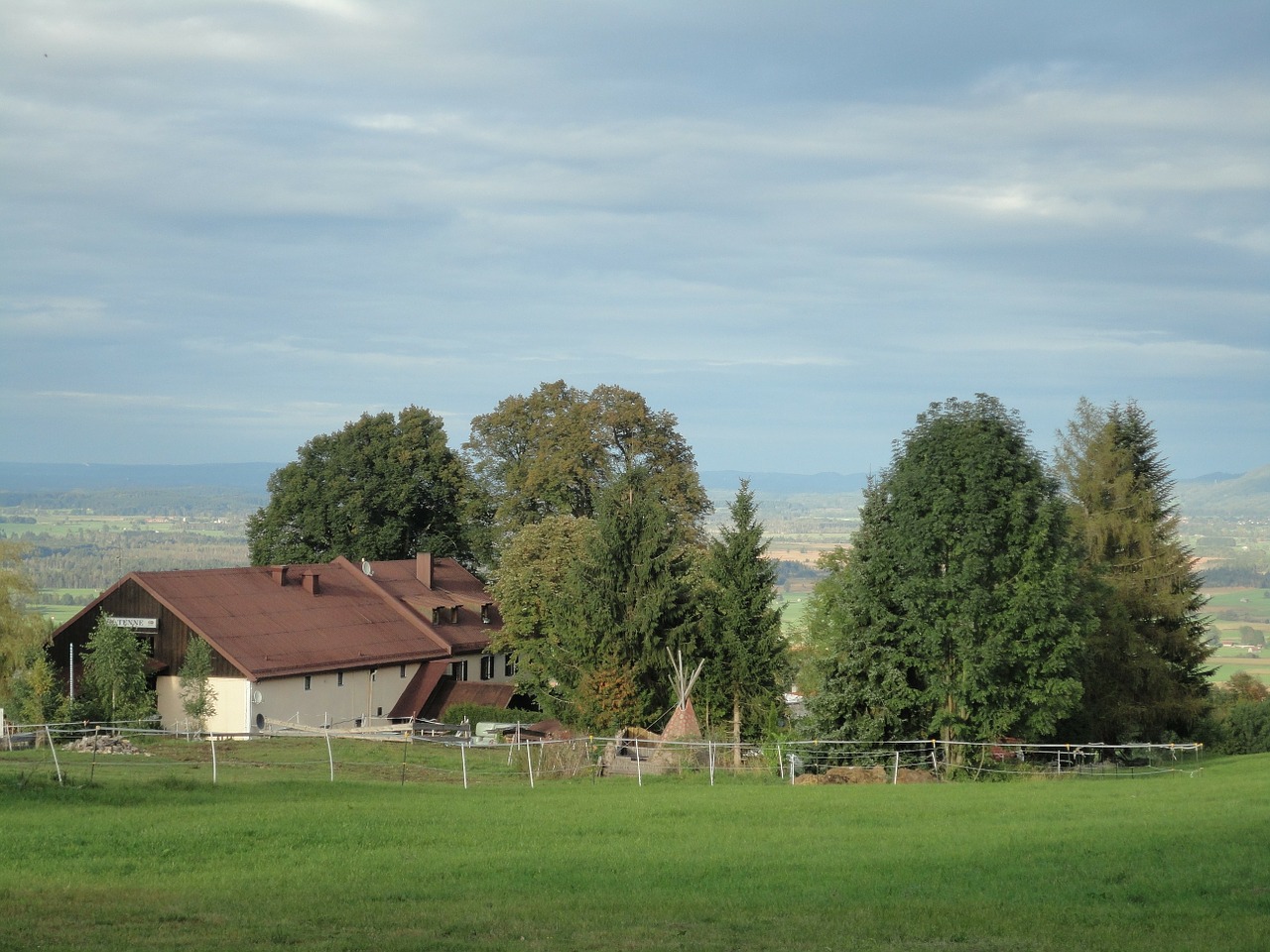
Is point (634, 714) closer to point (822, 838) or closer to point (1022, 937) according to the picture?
point (822, 838)

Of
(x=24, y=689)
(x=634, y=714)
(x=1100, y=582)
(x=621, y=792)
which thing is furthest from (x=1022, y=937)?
(x=24, y=689)

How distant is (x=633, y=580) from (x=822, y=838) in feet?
84.3

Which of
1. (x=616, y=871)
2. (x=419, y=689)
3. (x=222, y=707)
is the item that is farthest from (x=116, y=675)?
(x=616, y=871)

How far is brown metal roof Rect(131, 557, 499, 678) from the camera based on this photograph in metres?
54.3

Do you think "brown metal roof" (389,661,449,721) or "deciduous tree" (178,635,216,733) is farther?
"brown metal roof" (389,661,449,721)

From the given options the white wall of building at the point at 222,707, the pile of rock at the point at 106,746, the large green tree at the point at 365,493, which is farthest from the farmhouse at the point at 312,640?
the pile of rock at the point at 106,746

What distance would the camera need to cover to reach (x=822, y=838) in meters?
20.0

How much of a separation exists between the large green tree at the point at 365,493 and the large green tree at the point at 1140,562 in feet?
111

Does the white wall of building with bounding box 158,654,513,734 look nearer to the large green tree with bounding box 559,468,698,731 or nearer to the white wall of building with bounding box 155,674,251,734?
the white wall of building with bounding box 155,674,251,734

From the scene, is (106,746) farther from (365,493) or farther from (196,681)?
(365,493)

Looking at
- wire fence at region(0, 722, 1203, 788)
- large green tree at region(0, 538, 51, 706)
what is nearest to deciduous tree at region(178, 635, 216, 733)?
large green tree at region(0, 538, 51, 706)

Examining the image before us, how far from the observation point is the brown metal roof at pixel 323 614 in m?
54.3

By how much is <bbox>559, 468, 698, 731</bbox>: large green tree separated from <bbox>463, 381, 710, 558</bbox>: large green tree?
17304 mm

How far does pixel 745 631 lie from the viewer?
144ft
